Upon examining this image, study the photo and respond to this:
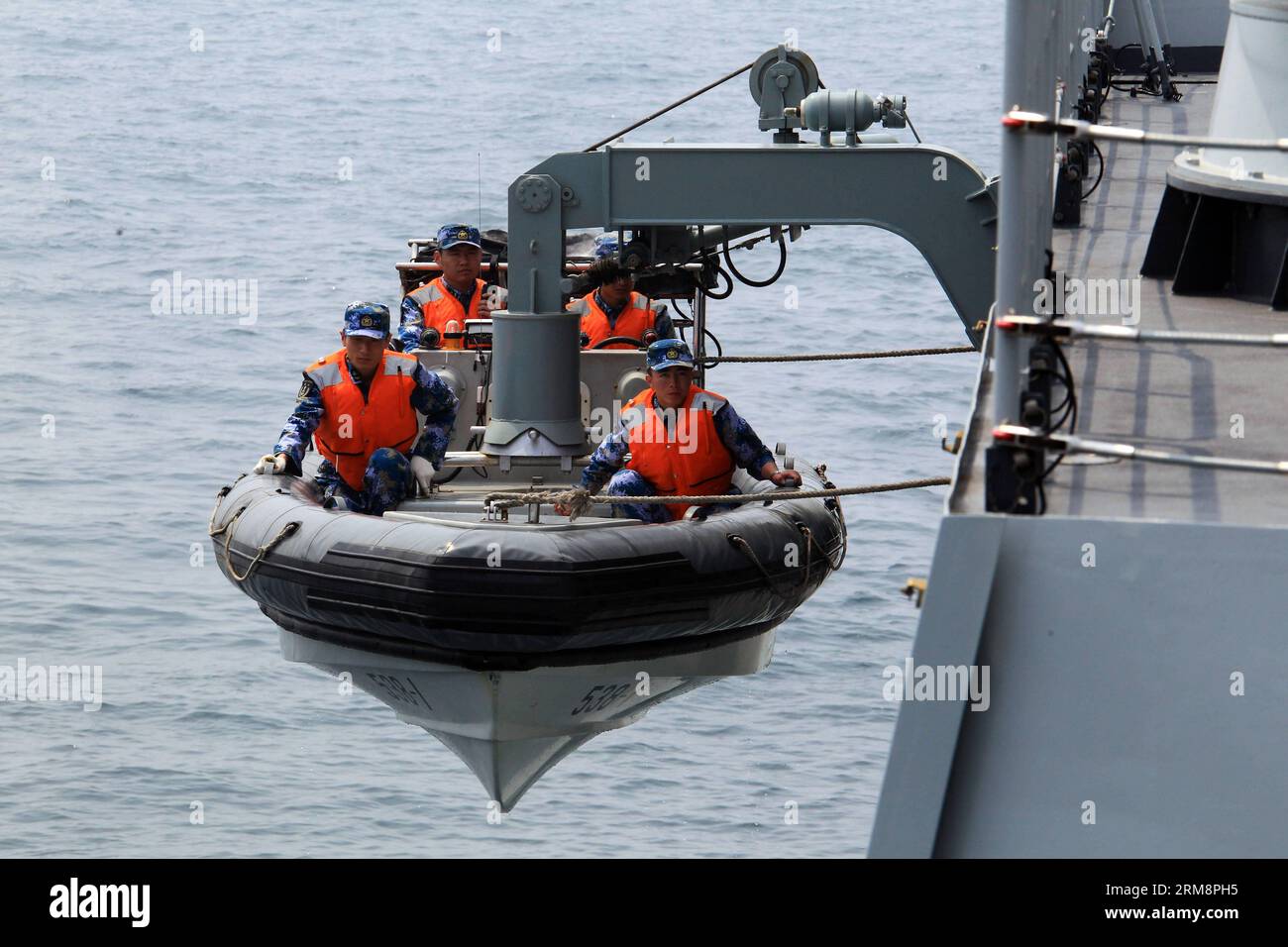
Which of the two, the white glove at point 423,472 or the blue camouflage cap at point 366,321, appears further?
the white glove at point 423,472

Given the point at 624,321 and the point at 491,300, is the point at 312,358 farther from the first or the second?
the point at 624,321

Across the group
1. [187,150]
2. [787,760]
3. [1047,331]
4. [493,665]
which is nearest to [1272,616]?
[1047,331]

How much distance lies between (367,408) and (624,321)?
2.37 m

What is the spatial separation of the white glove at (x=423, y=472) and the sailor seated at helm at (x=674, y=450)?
885 millimetres

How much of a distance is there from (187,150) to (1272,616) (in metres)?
39.0

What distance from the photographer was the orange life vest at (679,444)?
846 centimetres

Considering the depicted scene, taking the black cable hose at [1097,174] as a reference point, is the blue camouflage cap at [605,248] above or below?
below

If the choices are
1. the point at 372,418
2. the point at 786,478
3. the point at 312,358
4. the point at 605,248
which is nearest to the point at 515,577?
the point at 786,478

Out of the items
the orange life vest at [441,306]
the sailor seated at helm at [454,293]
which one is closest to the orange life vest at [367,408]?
the sailor seated at helm at [454,293]

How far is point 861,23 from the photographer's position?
51.5m

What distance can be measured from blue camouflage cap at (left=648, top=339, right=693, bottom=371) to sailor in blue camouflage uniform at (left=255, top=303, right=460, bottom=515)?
1302 millimetres

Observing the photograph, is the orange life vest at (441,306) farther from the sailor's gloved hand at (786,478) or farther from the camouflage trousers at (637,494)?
the sailor's gloved hand at (786,478)

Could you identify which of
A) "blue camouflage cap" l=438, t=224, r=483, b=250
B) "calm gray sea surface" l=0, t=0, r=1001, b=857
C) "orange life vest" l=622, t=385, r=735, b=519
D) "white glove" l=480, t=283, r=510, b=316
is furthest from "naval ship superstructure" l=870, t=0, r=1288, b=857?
"calm gray sea surface" l=0, t=0, r=1001, b=857

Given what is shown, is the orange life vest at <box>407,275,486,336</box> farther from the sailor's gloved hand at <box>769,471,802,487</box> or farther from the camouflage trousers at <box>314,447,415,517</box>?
the sailor's gloved hand at <box>769,471,802,487</box>
